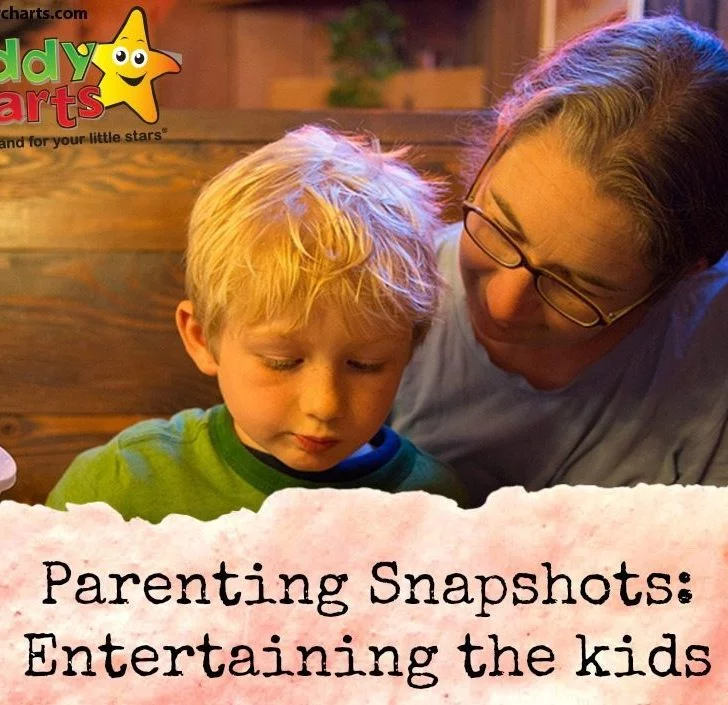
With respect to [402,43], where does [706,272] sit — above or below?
below

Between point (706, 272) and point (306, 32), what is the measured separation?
32cm

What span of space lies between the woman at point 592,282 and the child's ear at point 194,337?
0.54ft

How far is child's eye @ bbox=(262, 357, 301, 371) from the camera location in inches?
19.9

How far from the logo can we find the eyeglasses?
203 millimetres

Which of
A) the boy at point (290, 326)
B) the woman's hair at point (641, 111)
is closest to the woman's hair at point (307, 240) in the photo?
the boy at point (290, 326)

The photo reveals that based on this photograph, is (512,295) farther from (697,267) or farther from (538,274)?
(697,267)

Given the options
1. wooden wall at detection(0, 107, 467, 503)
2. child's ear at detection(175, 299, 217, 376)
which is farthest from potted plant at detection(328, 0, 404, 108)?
child's ear at detection(175, 299, 217, 376)

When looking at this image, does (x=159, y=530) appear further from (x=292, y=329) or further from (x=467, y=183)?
(x=467, y=183)

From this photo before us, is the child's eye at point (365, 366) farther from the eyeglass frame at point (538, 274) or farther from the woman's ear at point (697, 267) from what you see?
the woman's ear at point (697, 267)

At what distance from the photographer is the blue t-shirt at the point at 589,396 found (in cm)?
64

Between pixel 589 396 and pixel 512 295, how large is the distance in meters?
0.11

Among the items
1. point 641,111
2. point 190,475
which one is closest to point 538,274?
point 641,111

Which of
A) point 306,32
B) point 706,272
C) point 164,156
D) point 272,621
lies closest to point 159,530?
point 272,621

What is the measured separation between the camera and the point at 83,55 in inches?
19.3
